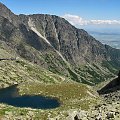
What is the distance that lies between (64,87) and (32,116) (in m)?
65.5

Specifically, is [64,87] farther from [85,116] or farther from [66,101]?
[85,116]

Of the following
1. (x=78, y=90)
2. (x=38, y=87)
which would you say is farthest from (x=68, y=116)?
(x=38, y=87)

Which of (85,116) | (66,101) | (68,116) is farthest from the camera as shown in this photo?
(66,101)

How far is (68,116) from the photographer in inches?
2210

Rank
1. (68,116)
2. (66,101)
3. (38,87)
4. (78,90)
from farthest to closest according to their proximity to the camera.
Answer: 1. (38,87)
2. (78,90)
3. (66,101)
4. (68,116)

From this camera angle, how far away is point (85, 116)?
159 feet

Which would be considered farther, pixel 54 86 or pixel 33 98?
pixel 54 86

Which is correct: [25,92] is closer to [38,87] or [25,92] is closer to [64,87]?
[38,87]

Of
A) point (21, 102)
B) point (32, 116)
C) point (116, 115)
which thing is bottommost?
point (21, 102)

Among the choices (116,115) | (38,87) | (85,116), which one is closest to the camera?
(116,115)

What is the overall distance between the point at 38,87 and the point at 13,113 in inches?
2796

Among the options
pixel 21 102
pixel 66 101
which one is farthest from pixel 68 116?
pixel 21 102

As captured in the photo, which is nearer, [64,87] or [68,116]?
[68,116]

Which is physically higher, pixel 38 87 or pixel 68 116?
pixel 68 116
